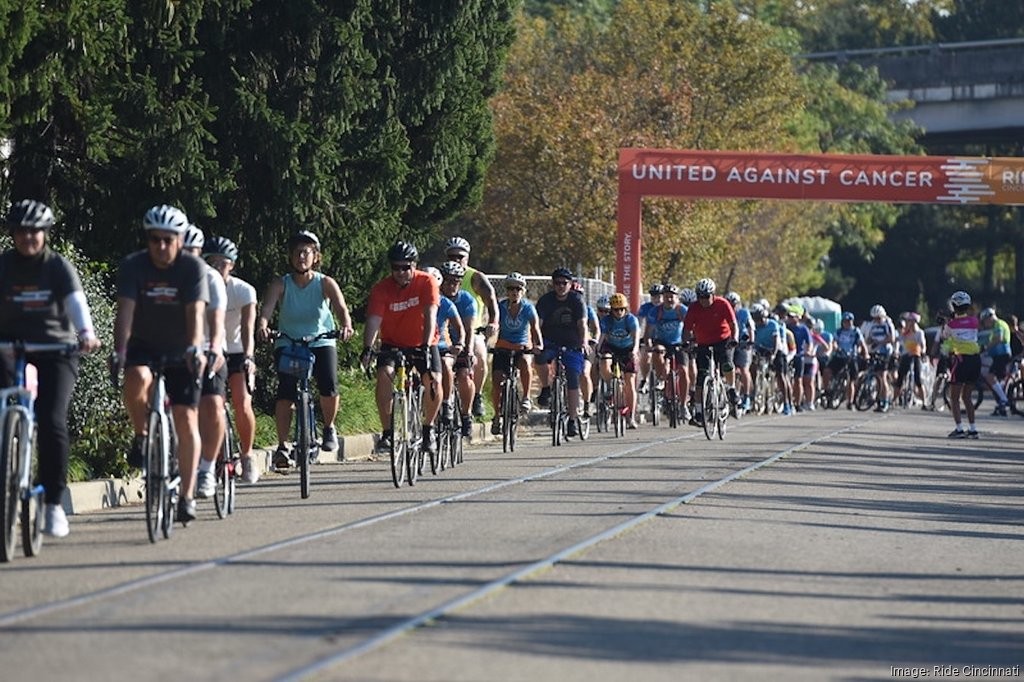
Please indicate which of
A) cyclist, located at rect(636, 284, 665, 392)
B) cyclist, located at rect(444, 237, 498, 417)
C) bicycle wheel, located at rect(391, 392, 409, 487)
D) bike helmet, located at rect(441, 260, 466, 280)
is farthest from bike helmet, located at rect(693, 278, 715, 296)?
bicycle wheel, located at rect(391, 392, 409, 487)

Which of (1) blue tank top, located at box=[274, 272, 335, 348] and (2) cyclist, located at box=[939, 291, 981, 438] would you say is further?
(2) cyclist, located at box=[939, 291, 981, 438]

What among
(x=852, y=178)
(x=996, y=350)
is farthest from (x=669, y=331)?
(x=852, y=178)

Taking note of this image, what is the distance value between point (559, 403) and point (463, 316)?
3980 millimetres

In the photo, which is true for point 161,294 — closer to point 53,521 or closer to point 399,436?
point 53,521

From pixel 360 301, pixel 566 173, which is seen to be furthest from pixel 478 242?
pixel 360 301

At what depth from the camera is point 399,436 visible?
→ 17156 millimetres

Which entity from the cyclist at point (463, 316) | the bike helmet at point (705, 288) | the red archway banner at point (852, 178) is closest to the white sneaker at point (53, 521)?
the cyclist at point (463, 316)

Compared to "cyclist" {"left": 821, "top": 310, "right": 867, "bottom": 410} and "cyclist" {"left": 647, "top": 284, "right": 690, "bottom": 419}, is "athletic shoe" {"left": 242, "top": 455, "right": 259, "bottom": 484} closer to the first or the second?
"cyclist" {"left": 647, "top": 284, "right": 690, "bottom": 419}

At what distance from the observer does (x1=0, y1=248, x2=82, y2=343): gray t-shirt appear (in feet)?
39.8

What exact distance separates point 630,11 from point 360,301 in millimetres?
30568

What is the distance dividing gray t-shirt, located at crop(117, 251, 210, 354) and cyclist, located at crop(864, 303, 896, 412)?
2978 centimetres

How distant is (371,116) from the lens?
23.7 metres

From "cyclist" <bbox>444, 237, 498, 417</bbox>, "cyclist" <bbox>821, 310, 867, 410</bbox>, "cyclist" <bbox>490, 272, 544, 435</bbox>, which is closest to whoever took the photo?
"cyclist" <bbox>444, 237, 498, 417</bbox>

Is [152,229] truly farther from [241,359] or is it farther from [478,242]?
[478,242]
